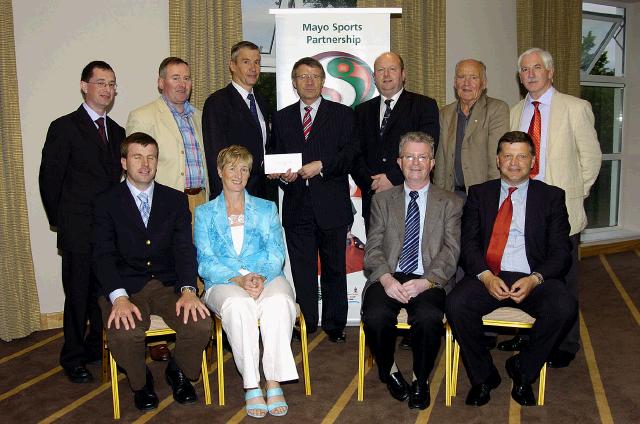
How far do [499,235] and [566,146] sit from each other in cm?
84

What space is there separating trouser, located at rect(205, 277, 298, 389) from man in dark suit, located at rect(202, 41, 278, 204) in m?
1.01

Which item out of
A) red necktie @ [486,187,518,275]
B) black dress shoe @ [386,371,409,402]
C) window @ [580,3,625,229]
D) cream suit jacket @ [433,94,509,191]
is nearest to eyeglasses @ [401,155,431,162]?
red necktie @ [486,187,518,275]

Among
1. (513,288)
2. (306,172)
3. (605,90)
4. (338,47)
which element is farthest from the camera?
(605,90)

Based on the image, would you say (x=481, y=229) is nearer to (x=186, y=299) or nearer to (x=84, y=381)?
(x=186, y=299)

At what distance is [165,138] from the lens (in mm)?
4086

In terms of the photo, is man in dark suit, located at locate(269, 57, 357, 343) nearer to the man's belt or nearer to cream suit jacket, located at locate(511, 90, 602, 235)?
the man's belt

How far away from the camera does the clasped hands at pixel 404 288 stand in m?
3.50

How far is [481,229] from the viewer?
12.1ft

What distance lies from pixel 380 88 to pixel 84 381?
106 inches

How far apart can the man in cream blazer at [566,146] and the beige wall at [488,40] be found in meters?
2.33

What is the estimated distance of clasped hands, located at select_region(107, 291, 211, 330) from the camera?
10.8 ft

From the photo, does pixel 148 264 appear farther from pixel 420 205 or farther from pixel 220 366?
pixel 420 205

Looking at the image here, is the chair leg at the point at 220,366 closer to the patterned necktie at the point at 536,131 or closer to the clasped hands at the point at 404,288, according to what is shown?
the clasped hands at the point at 404,288

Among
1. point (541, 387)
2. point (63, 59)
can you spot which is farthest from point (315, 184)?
point (63, 59)
